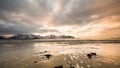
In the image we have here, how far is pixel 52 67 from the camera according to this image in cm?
1305

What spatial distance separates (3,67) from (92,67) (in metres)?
10.7

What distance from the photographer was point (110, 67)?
1294 cm

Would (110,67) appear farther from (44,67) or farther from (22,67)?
(22,67)

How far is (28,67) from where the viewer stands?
12.8 meters

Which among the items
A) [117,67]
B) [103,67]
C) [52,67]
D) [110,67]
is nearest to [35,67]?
[52,67]

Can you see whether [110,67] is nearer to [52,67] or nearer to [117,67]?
[117,67]

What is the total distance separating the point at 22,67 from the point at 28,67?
737mm

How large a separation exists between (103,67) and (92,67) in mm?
1410

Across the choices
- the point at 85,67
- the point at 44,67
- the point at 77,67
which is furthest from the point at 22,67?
the point at 85,67

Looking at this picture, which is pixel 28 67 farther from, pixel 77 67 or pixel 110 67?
pixel 110 67

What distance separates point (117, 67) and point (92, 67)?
3041 millimetres

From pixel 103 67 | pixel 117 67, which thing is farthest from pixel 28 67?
pixel 117 67

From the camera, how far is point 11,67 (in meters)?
12.8

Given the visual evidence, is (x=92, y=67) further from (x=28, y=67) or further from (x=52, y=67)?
(x=28, y=67)
